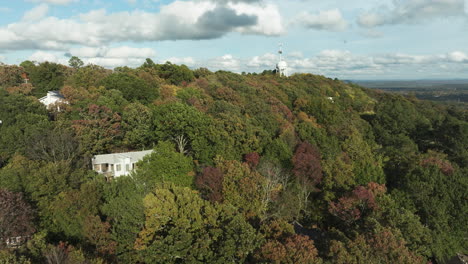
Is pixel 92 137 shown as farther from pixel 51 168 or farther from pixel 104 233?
pixel 104 233

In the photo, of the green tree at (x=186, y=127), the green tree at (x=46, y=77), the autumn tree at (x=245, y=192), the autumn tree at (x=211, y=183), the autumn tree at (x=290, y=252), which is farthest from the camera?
the green tree at (x=46, y=77)

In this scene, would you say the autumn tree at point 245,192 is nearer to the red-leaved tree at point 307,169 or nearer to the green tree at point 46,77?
the red-leaved tree at point 307,169

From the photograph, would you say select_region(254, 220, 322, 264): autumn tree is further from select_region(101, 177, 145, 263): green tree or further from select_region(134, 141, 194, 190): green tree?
select_region(134, 141, 194, 190): green tree

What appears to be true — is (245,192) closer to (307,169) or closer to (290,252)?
(290,252)

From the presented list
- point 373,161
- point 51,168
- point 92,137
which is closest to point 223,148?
point 92,137

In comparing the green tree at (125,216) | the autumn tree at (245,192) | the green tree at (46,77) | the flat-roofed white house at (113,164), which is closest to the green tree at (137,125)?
the flat-roofed white house at (113,164)

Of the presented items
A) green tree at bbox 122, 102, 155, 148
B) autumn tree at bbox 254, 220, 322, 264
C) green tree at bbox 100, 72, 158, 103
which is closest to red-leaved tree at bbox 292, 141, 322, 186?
autumn tree at bbox 254, 220, 322, 264
